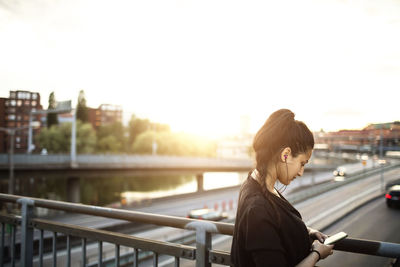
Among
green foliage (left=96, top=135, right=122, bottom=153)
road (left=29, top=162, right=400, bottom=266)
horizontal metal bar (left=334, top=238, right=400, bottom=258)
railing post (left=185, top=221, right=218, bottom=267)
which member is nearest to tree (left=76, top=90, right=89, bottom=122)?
green foliage (left=96, top=135, right=122, bottom=153)

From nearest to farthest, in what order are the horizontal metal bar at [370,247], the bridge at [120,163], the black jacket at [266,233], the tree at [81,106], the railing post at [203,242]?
the black jacket at [266,233] → the horizontal metal bar at [370,247] → the railing post at [203,242] → the bridge at [120,163] → the tree at [81,106]

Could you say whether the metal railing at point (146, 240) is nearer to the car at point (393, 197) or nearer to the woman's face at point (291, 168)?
the woman's face at point (291, 168)

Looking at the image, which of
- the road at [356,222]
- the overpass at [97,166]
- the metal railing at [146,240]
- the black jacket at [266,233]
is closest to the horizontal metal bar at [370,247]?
the metal railing at [146,240]

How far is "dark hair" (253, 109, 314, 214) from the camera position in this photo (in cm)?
155

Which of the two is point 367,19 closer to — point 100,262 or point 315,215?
point 315,215

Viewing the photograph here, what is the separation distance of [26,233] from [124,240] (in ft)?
4.75

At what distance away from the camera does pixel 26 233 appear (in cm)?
338

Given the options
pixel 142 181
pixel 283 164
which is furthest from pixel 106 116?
pixel 283 164

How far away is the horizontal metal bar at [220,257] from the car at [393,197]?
2.37 metres

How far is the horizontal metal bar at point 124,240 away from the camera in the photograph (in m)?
2.34

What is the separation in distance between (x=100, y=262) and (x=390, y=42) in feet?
12.2

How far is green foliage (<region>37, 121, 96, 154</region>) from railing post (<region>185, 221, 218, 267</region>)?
50661mm

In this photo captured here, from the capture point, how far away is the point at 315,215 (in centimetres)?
328

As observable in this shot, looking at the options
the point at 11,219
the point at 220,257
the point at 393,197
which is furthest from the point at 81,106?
the point at 220,257
